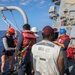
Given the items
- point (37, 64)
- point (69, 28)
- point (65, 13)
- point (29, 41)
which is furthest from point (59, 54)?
point (65, 13)

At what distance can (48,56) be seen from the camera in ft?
10.8

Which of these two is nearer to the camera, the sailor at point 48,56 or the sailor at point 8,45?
the sailor at point 48,56

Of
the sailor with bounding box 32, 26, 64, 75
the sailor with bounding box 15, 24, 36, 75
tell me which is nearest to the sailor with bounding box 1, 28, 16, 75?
the sailor with bounding box 15, 24, 36, 75

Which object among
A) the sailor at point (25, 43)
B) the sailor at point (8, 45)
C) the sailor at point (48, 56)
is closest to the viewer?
the sailor at point (48, 56)

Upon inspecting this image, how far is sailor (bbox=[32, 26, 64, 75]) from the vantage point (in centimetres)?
327

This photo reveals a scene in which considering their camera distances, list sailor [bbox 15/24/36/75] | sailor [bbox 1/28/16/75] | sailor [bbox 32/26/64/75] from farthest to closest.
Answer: sailor [bbox 1/28/16/75] → sailor [bbox 15/24/36/75] → sailor [bbox 32/26/64/75]

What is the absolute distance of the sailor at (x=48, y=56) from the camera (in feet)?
10.7

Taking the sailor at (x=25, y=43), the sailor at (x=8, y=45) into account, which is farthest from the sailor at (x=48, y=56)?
the sailor at (x=8, y=45)

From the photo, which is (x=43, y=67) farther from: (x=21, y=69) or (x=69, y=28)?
(x=69, y=28)

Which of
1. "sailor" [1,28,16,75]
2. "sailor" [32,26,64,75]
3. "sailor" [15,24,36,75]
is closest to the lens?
"sailor" [32,26,64,75]

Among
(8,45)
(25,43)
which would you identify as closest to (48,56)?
(25,43)

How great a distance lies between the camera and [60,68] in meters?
3.35

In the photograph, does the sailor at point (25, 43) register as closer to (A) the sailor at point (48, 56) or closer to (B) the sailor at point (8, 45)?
(B) the sailor at point (8, 45)

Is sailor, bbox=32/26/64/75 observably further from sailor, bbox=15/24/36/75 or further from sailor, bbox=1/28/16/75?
sailor, bbox=1/28/16/75
